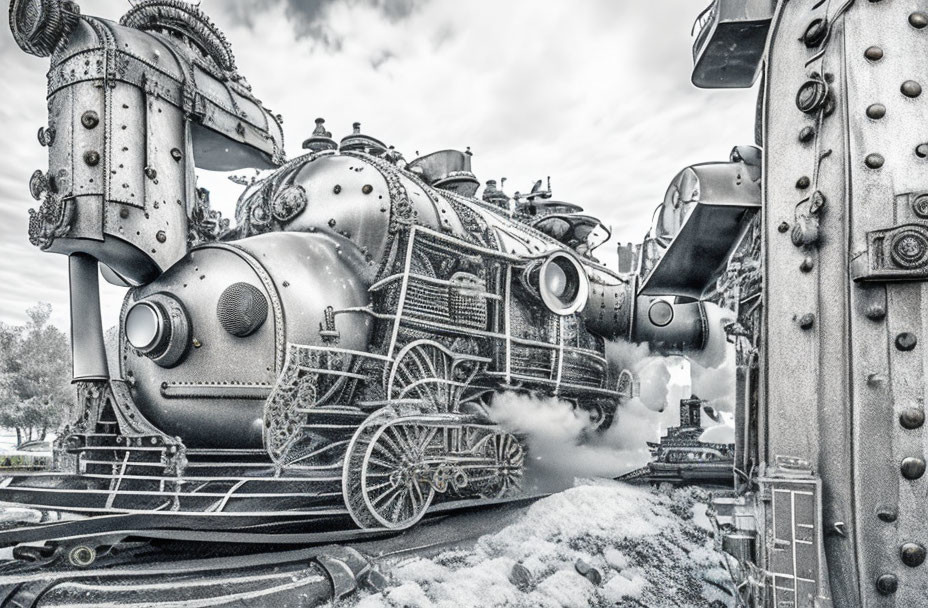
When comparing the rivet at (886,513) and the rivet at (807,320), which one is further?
the rivet at (807,320)

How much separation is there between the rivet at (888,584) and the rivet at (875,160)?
4.84 ft

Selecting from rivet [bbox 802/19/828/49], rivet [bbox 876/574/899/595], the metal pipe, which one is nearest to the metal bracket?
rivet [bbox 802/19/828/49]

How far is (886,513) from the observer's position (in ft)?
7.41

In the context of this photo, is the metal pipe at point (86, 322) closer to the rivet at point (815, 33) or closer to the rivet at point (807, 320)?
the rivet at point (807, 320)

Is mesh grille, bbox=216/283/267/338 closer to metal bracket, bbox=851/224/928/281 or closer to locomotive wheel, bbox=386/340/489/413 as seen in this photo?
locomotive wheel, bbox=386/340/489/413

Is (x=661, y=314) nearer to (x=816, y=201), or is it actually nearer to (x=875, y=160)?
(x=816, y=201)

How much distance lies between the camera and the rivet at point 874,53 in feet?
8.09

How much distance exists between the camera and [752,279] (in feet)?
11.4

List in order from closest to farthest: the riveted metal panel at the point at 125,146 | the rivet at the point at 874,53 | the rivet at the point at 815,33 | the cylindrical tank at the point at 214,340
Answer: the rivet at the point at 874,53 < the rivet at the point at 815,33 < the cylindrical tank at the point at 214,340 < the riveted metal panel at the point at 125,146

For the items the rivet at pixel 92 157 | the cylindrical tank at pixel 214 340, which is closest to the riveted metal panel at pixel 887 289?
the cylindrical tank at pixel 214 340

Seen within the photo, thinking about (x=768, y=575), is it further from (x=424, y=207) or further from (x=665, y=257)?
(x=424, y=207)

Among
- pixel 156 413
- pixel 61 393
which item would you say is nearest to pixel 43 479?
pixel 156 413

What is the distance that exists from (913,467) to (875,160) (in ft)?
3.66

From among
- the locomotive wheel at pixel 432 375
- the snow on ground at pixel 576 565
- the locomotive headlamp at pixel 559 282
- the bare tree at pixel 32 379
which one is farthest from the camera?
the bare tree at pixel 32 379
